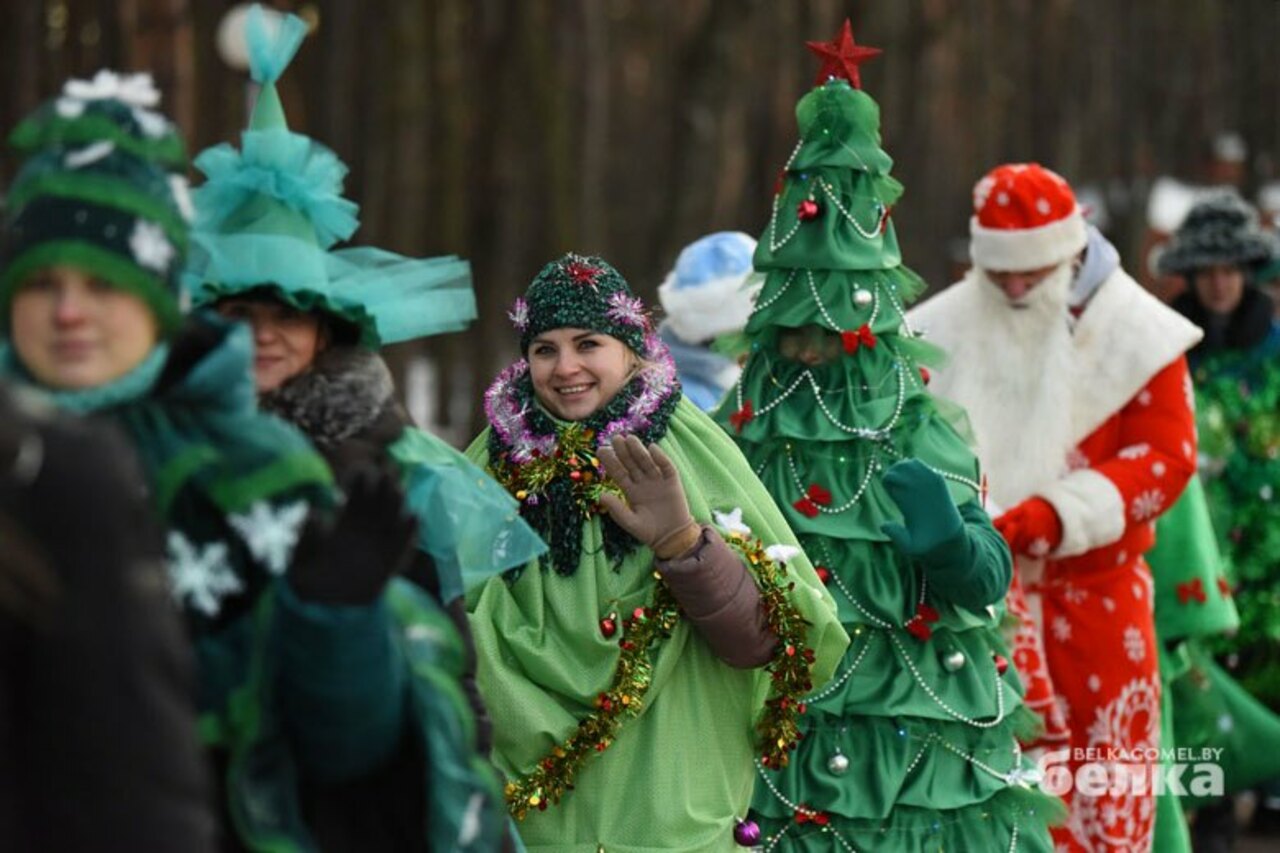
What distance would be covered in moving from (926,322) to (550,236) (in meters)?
15.7

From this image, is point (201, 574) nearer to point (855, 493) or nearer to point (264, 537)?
point (264, 537)

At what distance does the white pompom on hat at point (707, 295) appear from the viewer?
339 inches

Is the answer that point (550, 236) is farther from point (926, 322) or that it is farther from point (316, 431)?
point (316, 431)

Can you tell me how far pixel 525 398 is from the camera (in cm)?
602

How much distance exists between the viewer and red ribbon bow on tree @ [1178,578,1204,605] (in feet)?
29.3

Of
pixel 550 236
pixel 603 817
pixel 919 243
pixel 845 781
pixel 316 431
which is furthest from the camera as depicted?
pixel 919 243

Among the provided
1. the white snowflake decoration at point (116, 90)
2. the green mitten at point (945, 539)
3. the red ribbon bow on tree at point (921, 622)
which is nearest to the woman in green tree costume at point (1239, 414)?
the red ribbon bow on tree at point (921, 622)

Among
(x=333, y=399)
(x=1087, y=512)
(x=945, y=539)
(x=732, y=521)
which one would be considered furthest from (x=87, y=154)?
(x=1087, y=512)

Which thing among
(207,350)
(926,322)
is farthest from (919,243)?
(207,350)

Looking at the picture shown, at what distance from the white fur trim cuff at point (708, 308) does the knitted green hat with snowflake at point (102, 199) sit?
5.02 metres

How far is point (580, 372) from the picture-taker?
5906 mm

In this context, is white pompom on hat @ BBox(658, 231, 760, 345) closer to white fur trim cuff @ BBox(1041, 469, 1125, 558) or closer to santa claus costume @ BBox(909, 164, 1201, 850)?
santa claus costume @ BBox(909, 164, 1201, 850)

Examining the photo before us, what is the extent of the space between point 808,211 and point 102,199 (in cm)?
374

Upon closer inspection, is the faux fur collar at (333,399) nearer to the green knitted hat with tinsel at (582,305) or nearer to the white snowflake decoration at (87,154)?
the white snowflake decoration at (87,154)
